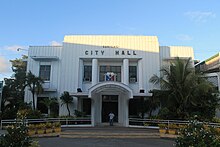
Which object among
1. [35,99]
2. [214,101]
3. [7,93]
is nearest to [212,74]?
[214,101]

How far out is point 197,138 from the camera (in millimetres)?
6652

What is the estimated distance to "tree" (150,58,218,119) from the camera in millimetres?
17203

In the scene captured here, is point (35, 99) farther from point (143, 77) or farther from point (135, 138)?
point (135, 138)

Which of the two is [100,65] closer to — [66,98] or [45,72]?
[66,98]

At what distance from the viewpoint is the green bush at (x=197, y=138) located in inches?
256

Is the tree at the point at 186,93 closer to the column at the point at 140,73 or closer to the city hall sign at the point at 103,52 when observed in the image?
the column at the point at 140,73

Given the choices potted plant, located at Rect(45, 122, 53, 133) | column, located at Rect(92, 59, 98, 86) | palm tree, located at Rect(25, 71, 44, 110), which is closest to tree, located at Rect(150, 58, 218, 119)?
column, located at Rect(92, 59, 98, 86)

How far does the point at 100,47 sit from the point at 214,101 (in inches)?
468

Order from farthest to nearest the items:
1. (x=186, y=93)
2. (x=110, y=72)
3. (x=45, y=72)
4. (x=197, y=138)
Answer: (x=45, y=72) → (x=110, y=72) → (x=186, y=93) → (x=197, y=138)

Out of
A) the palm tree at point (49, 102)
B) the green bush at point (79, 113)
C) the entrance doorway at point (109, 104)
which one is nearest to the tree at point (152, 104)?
the entrance doorway at point (109, 104)

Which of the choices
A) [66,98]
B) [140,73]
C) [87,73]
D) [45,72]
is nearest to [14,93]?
[45,72]

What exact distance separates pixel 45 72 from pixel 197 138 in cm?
1949

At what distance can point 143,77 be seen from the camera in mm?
22250

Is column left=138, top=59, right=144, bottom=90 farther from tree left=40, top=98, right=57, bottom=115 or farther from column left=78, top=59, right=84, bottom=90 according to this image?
tree left=40, top=98, right=57, bottom=115
